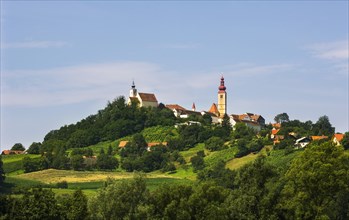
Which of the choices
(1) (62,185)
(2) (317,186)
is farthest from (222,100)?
(2) (317,186)

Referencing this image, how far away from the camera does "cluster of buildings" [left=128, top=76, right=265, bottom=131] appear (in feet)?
612

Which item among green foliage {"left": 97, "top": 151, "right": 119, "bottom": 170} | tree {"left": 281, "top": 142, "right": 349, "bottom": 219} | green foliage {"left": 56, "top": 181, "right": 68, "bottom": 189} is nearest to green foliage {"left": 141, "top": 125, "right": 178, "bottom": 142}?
green foliage {"left": 97, "top": 151, "right": 119, "bottom": 170}

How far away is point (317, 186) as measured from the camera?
2425 inches

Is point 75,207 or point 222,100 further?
point 222,100

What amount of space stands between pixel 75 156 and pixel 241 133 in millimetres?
38514

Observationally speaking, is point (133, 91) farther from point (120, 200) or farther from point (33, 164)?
point (120, 200)

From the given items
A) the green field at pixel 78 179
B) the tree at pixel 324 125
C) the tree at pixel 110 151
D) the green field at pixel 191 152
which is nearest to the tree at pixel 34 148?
the tree at pixel 110 151

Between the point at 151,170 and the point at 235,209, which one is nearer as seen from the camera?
the point at 235,209

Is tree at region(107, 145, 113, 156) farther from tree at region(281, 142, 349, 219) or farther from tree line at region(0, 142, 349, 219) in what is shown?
tree at region(281, 142, 349, 219)

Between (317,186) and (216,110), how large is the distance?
137 metres

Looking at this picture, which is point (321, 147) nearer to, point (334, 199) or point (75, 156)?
point (334, 199)

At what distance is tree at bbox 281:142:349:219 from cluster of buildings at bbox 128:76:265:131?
116634 millimetres

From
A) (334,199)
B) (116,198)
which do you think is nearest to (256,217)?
(334,199)

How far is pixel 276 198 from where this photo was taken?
200 feet
